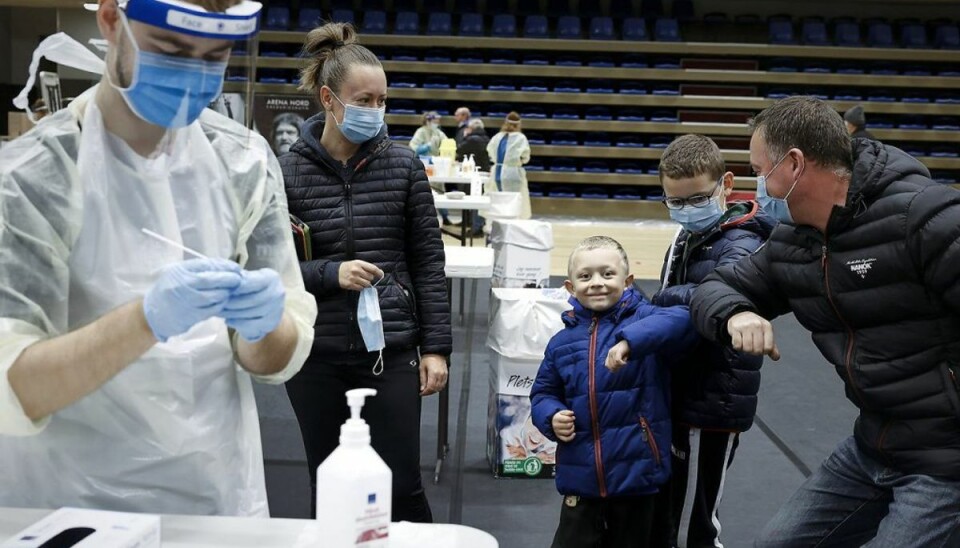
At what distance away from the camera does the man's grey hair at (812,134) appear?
6.22 ft

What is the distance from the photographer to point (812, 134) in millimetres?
1903

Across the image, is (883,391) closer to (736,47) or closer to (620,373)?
(620,373)

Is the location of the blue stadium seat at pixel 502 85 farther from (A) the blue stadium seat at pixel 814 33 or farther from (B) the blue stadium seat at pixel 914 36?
(B) the blue stadium seat at pixel 914 36

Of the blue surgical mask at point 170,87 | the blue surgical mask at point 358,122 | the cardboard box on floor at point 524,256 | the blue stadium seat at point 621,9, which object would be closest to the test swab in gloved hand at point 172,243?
the blue surgical mask at point 170,87

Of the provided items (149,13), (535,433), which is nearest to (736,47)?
(535,433)

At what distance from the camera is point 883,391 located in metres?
1.82

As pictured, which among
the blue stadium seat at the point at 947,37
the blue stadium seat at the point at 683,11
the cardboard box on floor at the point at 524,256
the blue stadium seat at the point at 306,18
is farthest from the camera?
the blue stadium seat at the point at 683,11

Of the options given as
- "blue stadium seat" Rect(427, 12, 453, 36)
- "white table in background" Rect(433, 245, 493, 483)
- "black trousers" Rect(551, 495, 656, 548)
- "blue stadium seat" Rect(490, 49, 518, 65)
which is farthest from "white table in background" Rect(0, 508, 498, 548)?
"blue stadium seat" Rect(427, 12, 453, 36)

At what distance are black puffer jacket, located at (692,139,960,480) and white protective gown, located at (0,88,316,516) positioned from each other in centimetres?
111

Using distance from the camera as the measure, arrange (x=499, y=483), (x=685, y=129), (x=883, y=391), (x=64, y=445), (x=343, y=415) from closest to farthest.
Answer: (x=64, y=445) → (x=883, y=391) → (x=343, y=415) → (x=499, y=483) → (x=685, y=129)

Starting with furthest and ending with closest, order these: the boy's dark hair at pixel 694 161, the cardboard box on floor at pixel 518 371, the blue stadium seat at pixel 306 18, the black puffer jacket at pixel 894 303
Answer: the blue stadium seat at pixel 306 18, the cardboard box on floor at pixel 518 371, the boy's dark hair at pixel 694 161, the black puffer jacket at pixel 894 303

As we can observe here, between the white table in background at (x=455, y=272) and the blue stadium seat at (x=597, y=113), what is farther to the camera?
the blue stadium seat at (x=597, y=113)

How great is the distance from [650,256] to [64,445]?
8.32 m

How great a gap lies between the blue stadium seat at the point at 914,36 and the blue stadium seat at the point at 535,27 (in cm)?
544
